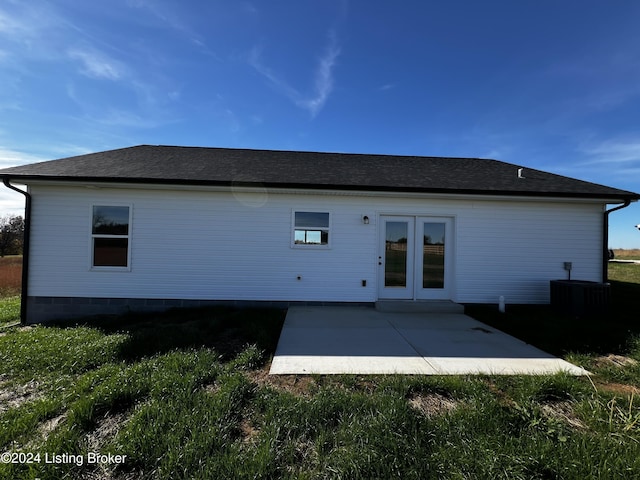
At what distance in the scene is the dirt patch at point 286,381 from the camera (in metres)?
3.18

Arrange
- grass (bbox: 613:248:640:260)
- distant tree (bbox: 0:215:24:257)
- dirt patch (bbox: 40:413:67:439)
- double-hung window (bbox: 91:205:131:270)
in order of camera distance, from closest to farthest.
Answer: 1. dirt patch (bbox: 40:413:67:439)
2. double-hung window (bbox: 91:205:131:270)
3. distant tree (bbox: 0:215:24:257)
4. grass (bbox: 613:248:640:260)

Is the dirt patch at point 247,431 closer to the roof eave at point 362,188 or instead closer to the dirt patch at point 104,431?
the dirt patch at point 104,431

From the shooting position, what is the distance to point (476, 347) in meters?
4.60

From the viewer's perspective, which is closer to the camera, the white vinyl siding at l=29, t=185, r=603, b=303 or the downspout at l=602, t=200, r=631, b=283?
the white vinyl siding at l=29, t=185, r=603, b=303

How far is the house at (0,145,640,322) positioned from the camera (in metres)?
6.64

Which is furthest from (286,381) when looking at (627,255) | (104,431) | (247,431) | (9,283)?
(627,255)

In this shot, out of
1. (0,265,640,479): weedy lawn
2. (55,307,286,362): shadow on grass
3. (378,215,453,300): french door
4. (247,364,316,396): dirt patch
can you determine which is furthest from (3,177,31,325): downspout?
(378,215,453,300): french door

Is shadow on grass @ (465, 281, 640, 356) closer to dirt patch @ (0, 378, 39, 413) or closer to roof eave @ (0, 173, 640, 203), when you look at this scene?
roof eave @ (0, 173, 640, 203)

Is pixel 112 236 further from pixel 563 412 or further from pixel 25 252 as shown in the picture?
pixel 563 412

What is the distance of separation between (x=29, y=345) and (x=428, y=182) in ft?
27.9

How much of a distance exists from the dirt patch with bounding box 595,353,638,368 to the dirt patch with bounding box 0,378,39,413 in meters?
7.06

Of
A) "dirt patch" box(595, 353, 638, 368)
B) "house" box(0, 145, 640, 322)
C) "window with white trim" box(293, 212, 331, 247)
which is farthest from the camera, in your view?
"window with white trim" box(293, 212, 331, 247)

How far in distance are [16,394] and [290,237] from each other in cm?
503

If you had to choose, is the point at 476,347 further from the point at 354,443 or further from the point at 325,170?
the point at 325,170
